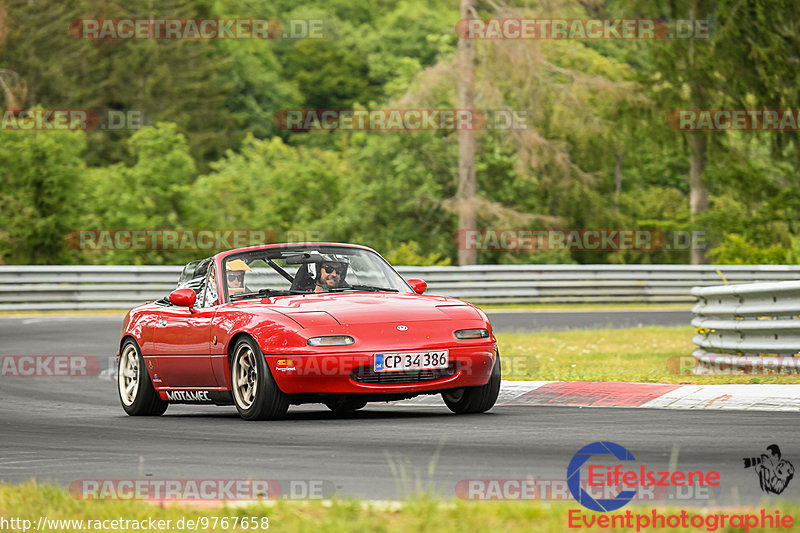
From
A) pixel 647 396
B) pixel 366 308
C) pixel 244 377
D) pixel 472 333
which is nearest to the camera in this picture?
pixel 366 308

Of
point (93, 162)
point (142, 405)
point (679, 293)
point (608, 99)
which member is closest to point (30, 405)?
point (142, 405)

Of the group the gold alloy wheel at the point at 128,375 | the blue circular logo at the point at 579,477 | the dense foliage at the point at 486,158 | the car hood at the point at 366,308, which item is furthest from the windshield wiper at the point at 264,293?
the dense foliage at the point at 486,158

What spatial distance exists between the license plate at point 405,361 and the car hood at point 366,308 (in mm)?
290

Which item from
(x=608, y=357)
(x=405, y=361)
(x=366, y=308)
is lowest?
(x=608, y=357)

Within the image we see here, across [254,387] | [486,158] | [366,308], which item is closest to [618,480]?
[366,308]

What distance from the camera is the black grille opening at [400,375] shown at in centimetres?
980

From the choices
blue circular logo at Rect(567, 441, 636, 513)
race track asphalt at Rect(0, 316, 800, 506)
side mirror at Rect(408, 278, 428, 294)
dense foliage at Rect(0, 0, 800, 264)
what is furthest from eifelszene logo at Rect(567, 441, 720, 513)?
dense foliage at Rect(0, 0, 800, 264)

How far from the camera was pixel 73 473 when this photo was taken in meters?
7.56

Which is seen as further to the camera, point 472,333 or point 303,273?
point 303,273

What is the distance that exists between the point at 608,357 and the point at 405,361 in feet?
23.3

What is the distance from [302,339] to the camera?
980 centimetres

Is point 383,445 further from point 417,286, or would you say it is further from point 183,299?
point 183,299

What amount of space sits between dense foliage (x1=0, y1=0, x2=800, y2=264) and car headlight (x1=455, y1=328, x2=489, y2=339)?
2314cm

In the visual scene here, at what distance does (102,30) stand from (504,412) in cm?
6816
